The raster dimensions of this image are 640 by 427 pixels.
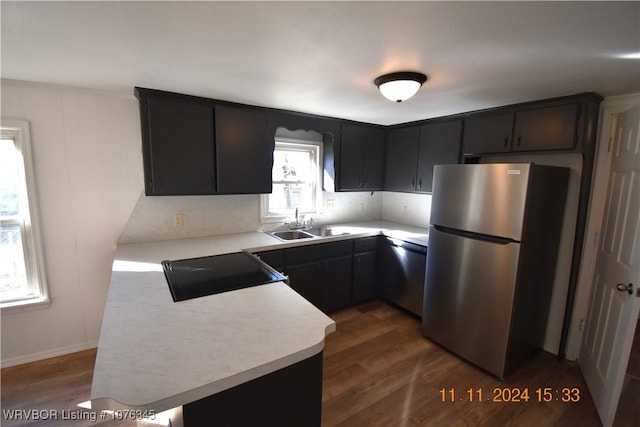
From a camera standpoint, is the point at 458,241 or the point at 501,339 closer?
the point at 501,339

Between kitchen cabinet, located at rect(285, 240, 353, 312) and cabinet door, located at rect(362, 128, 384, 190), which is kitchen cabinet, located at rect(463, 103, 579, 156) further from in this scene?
kitchen cabinet, located at rect(285, 240, 353, 312)

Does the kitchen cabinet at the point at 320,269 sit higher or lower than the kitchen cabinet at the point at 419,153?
lower

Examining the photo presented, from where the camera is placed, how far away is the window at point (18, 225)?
204 centimetres

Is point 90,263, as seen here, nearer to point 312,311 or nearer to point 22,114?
point 22,114

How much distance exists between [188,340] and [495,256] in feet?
6.70

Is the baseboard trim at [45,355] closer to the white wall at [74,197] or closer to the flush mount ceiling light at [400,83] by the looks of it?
the white wall at [74,197]

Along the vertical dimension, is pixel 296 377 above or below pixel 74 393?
above

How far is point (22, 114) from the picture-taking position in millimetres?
2025

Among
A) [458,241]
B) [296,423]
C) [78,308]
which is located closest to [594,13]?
[458,241]

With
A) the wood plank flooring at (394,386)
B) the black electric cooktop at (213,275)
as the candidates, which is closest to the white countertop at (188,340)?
the black electric cooktop at (213,275)

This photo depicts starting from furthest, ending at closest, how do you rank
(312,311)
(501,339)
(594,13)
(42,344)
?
(42,344) < (501,339) < (312,311) < (594,13)

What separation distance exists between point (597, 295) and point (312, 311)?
2.26 metres

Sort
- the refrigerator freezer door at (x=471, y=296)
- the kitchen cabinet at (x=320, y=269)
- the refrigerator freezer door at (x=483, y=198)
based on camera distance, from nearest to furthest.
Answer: the refrigerator freezer door at (x=483, y=198)
the refrigerator freezer door at (x=471, y=296)
the kitchen cabinet at (x=320, y=269)

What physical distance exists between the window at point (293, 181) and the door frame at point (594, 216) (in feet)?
8.15
